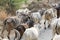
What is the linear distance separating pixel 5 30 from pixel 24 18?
187 inches

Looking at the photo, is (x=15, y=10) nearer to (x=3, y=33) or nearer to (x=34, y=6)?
(x=34, y=6)

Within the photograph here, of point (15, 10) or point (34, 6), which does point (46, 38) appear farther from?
point (34, 6)

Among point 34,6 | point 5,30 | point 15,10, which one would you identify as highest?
point 5,30

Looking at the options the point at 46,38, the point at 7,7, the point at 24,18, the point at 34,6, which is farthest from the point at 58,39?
the point at 34,6

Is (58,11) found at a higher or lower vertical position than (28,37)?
lower

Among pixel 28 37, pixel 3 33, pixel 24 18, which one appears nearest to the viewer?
pixel 28 37

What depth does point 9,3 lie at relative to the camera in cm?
2197

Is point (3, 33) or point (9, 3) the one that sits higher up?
point (3, 33)

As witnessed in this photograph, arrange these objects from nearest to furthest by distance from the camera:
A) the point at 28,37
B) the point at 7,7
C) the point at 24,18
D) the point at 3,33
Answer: the point at 28,37 → the point at 3,33 → the point at 24,18 → the point at 7,7

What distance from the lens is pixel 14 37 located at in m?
11.3

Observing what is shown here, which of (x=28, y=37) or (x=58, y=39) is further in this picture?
(x=28, y=37)

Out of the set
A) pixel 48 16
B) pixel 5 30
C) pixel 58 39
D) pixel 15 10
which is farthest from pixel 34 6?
pixel 58 39

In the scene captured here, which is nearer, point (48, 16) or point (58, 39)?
point (58, 39)

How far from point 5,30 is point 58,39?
14.2 ft
